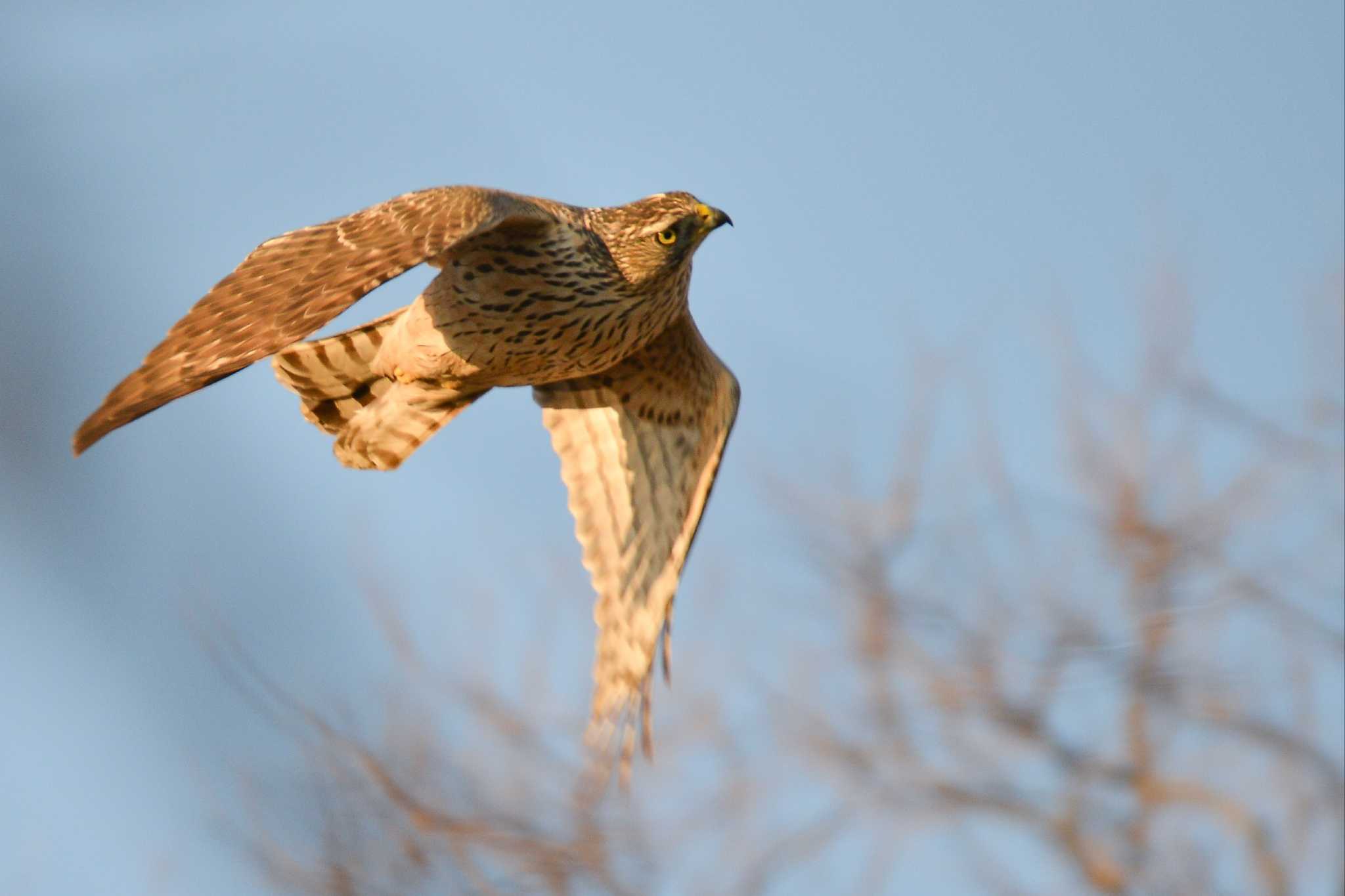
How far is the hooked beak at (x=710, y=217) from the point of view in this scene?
5.91 meters

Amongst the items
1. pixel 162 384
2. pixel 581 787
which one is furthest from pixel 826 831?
pixel 162 384

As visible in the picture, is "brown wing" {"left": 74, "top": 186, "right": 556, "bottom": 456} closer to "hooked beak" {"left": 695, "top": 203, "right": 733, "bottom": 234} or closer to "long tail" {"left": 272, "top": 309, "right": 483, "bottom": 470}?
"hooked beak" {"left": 695, "top": 203, "right": 733, "bottom": 234}

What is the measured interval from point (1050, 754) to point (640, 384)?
2.65 m

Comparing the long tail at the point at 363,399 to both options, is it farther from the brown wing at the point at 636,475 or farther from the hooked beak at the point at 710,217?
the hooked beak at the point at 710,217

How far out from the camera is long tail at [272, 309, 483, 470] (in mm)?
6066

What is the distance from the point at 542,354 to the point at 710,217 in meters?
0.74

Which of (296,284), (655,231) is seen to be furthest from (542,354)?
(296,284)

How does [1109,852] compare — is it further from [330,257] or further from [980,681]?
[330,257]

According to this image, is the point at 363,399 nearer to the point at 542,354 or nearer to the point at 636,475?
the point at 542,354

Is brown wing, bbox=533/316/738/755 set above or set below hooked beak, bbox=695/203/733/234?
below

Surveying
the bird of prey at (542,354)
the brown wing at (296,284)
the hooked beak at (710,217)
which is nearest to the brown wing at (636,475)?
the bird of prey at (542,354)

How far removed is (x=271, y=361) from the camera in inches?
245

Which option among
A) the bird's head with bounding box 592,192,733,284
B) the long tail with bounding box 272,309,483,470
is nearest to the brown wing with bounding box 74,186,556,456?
the bird's head with bounding box 592,192,733,284

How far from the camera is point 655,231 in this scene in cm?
574
